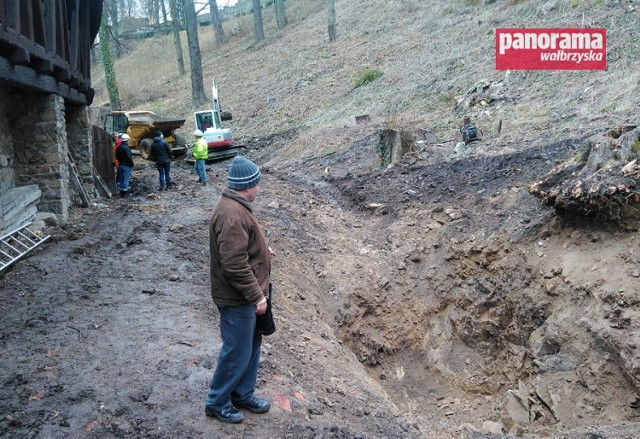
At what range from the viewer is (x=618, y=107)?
10.5 m

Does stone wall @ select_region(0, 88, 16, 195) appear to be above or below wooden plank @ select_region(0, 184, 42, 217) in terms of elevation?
above

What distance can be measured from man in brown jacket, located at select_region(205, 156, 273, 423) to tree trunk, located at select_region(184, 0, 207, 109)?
83.4ft

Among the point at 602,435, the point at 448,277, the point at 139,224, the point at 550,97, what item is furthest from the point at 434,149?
the point at 602,435

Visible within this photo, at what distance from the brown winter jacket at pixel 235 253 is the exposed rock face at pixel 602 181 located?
5136 mm

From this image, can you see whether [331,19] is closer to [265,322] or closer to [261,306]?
[265,322]

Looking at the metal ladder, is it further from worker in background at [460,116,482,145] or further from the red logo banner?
the red logo banner

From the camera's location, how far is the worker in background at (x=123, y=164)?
43.9 feet

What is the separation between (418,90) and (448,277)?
35.7ft

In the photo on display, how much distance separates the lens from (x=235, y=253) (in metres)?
3.49

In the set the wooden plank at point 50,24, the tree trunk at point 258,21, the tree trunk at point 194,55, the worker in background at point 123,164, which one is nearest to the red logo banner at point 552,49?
the worker in background at point 123,164

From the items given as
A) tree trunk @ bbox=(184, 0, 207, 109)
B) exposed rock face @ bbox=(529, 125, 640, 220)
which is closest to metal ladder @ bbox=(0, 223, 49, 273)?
exposed rock face @ bbox=(529, 125, 640, 220)

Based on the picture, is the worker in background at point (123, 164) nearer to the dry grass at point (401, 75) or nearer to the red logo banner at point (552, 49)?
the dry grass at point (401, 75)

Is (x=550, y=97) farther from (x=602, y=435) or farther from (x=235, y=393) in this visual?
(x=235, y=393)

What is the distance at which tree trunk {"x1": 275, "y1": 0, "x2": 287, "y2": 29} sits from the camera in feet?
120
